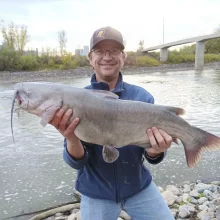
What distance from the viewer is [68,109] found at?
8.17 ft

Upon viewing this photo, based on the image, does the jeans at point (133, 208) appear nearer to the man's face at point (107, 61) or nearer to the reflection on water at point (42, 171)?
the man's face at point (107, 61)

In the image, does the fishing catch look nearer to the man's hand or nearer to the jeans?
the man's hand

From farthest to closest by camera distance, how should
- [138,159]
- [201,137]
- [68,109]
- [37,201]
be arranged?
[37,201], [138,159], [201,137], [68,109]

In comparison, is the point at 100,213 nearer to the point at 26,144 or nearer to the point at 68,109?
the point at 68,109

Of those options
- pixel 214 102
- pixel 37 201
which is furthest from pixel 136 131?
pixel 214 102

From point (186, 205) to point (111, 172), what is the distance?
2.30 meters

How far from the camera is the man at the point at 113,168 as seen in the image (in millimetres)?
2707

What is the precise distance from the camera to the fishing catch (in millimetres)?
2498

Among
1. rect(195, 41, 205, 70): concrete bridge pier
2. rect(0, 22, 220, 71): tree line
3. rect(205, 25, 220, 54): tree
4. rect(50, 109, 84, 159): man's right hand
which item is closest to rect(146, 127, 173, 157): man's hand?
rect(50, 109, 84, 159): man's right hand

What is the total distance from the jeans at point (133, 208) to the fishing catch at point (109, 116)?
0.47 m

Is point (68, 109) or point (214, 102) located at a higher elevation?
point (68, 109)

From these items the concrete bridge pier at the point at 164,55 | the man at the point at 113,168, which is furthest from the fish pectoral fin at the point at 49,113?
the concrete bridge pier at the point at 164,55

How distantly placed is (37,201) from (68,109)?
10.8 ft

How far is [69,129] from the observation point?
253 cm
